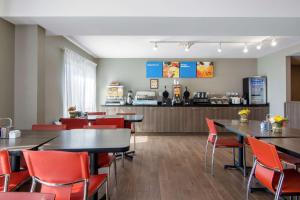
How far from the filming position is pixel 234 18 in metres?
3.28

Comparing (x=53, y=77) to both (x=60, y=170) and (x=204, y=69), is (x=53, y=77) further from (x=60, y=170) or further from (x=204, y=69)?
(x=204, y=69)

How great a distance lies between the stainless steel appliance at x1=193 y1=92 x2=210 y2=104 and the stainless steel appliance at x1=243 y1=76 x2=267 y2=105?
1.32m

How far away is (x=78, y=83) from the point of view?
571cm

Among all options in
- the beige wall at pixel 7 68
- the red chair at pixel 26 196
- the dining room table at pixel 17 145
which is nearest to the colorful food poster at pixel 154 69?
the beige wall at pixel 7 68

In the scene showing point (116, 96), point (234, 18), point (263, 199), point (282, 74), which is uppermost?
point (234, 18)

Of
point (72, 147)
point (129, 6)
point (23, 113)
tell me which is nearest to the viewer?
point (72, 147)

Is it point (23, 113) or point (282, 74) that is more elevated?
point (282, 74)

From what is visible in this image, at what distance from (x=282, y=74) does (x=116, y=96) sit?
4.85m

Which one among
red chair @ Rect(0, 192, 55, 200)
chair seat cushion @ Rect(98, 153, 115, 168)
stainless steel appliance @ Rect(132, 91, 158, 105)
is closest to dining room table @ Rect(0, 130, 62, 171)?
chair seat cushion @ Rect(98, 153, 115, 168)

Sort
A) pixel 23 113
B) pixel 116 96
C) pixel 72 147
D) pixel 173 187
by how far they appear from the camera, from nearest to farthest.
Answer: pixel 72 147, pixel 173 187, pixel 23 113, pixel 116 96

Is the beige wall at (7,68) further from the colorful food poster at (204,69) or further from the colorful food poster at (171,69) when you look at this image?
the colorful food poster at (204,69)

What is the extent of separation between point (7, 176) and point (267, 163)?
6.27 feet

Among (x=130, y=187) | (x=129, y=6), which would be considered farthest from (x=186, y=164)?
(x=129, y=6)

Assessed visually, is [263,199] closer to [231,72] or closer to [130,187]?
[130,187]
